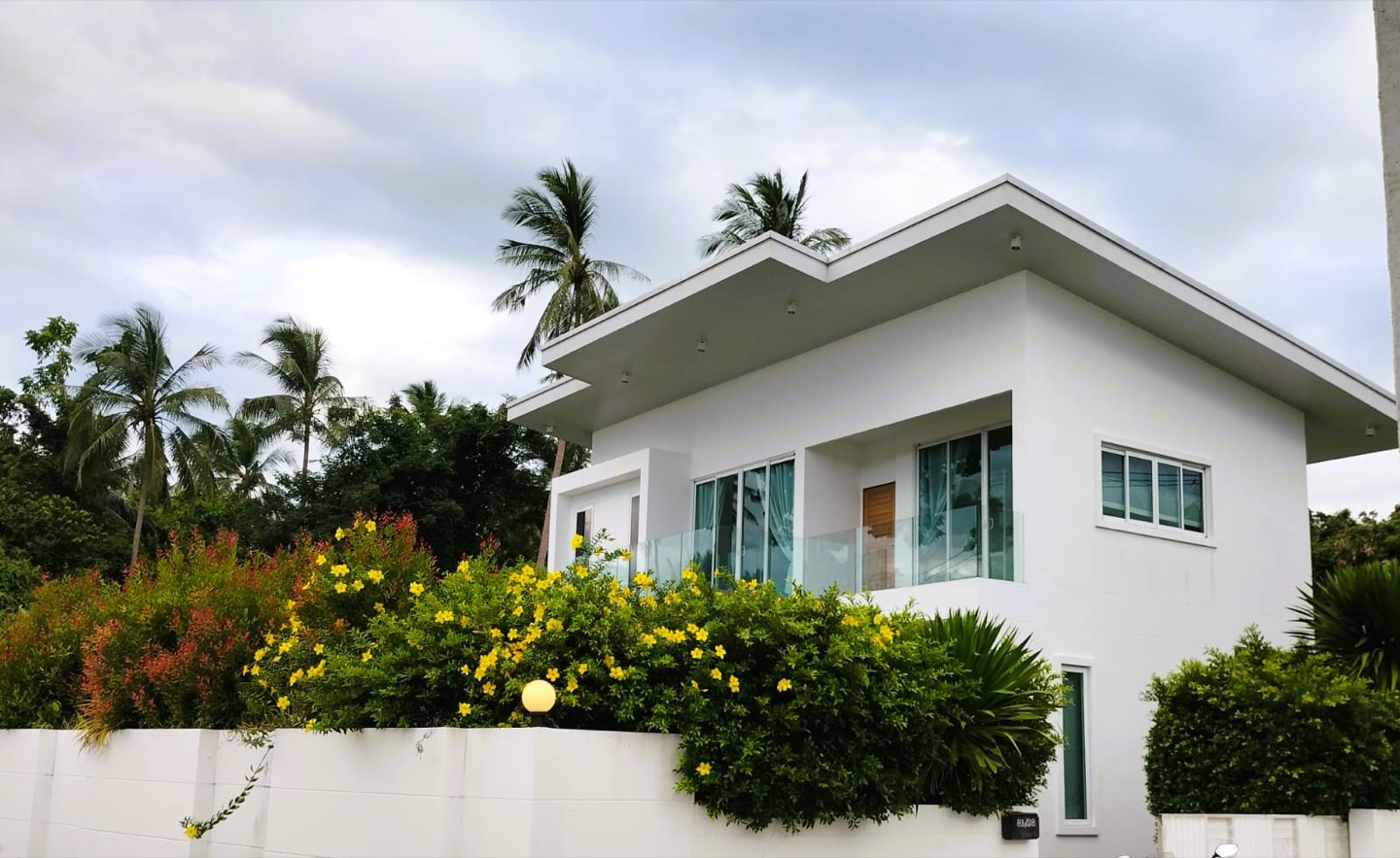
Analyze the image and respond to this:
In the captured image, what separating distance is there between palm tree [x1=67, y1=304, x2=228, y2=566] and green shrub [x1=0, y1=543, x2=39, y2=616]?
979 centimetres

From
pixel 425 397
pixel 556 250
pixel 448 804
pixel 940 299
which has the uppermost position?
pixel 556 250

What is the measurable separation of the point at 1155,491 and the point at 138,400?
32182mm

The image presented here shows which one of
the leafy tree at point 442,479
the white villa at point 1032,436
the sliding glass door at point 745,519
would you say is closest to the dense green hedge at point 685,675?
the white villa at point 1032,436

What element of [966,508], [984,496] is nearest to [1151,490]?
[984,496]

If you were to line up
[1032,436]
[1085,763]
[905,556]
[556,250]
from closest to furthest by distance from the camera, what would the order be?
[1085,763] → [1032,436] → [905,556] → [556,250]

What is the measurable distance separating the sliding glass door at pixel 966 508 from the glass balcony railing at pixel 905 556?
10 mm

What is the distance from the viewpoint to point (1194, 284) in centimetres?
1476

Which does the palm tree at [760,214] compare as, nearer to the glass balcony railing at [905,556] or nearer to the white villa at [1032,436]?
the white villa at [1032,436]

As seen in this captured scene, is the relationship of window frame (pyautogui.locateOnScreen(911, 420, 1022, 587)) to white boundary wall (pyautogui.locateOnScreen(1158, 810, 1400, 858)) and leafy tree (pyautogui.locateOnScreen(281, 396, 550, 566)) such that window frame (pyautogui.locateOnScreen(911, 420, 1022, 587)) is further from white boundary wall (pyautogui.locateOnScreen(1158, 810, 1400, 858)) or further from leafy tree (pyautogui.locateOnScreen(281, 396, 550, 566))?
leafy tree (pyautogui.locateOnScreen(281, 396, 550, 566))

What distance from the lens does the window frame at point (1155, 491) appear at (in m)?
14.8

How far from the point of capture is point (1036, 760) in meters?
10.2

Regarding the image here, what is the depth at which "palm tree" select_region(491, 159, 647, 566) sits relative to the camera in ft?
108

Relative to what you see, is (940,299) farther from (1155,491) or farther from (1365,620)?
(1365,620)

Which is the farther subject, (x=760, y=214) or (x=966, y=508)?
(x=760, y=214)
